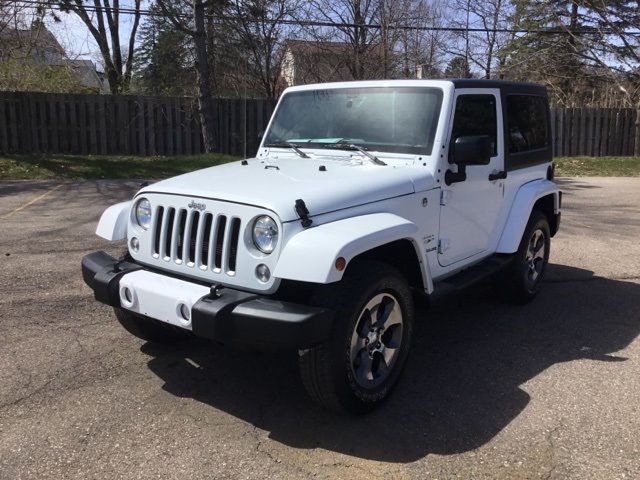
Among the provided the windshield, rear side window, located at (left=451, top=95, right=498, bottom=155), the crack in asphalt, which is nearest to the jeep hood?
the windshield

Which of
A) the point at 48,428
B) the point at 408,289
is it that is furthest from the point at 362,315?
the point at 48,428

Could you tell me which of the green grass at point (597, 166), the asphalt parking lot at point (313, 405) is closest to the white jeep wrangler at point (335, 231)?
the asphalt parking lot at point (313, 405)

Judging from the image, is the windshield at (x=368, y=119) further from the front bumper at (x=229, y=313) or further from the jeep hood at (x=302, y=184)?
the front bumper at (x=229, y=313)

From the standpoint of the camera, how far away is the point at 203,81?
→ 51.3 feet

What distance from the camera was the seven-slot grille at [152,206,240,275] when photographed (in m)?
3.21

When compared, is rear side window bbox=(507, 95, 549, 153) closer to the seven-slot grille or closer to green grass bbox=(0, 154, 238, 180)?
the seven-slot grille

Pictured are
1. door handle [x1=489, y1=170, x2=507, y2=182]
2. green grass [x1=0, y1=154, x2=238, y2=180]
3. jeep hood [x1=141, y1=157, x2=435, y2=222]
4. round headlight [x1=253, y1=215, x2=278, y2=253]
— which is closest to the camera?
round headlight [x1=253, y1=215, x2=278, y2=253]

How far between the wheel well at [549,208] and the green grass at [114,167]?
32.1 feet

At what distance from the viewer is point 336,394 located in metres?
3.16

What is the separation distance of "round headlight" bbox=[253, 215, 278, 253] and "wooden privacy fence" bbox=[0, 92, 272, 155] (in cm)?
1293

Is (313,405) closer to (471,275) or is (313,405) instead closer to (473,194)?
(471,275)

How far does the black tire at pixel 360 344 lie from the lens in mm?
3080

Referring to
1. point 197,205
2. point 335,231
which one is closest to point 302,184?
point 335,231

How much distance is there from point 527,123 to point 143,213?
11.5 ft
